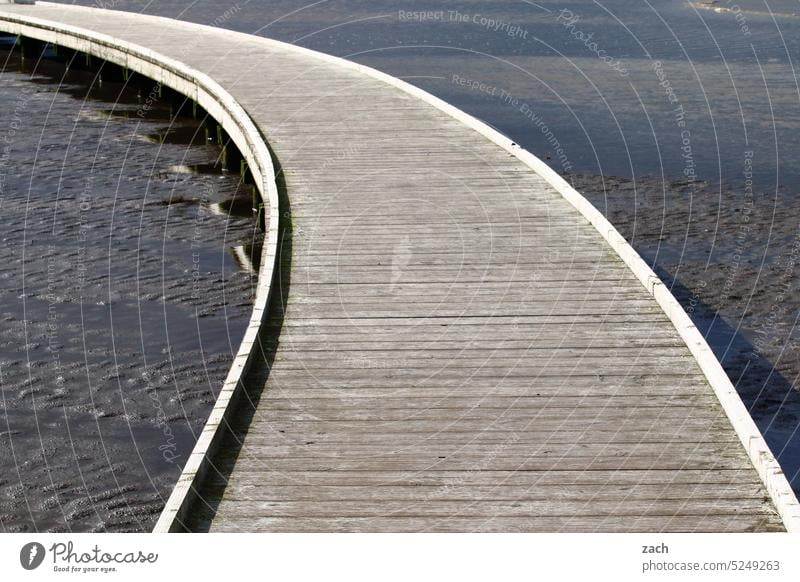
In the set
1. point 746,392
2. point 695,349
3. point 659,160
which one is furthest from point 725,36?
point 695,349

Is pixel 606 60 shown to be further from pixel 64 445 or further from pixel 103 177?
pixel 64 445

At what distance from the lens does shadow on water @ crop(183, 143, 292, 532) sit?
1055cm

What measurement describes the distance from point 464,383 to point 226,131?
15.1m

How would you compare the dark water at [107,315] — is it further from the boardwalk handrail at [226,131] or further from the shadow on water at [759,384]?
the shadow on water at [759,384]

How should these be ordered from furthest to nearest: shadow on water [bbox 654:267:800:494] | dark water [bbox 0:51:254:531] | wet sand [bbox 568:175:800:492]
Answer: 1. wet sand [bbox 568:175:800:492]
2. shadow on water [bbox 654:267:800:494]
3. dark water [bbox 0:51:254:531]

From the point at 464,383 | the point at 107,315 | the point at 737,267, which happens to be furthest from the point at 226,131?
the point at 464,383

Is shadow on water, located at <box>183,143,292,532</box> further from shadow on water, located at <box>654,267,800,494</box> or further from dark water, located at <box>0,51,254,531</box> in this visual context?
shadow on water, located at <box>654,267,800,494</box>

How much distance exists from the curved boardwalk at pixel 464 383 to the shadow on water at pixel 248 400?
28 mm

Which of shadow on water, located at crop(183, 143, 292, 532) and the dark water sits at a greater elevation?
shadow on water, located at crop(183, 143, 292, 532)

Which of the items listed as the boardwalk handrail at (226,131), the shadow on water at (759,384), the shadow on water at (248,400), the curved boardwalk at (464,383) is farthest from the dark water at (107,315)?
the shadow on water at (759,384)

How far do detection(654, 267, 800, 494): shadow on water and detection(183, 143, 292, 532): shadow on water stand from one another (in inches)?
244

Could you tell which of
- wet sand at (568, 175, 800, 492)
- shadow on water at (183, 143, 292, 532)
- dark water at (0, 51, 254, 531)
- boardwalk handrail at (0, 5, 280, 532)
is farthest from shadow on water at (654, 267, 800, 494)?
dark water at (0, 51, 254, 531)

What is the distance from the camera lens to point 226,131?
26594mm

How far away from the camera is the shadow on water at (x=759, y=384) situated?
14.9 m
